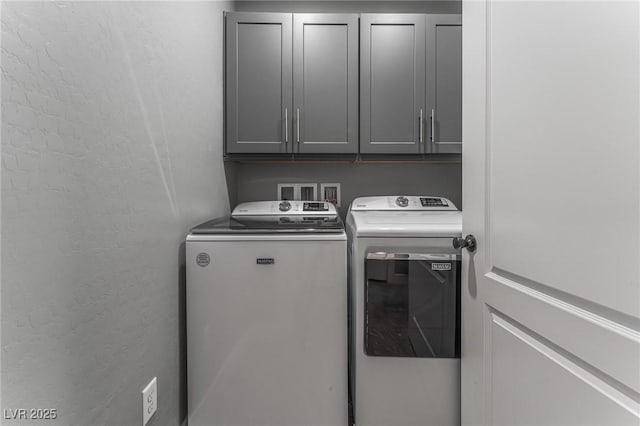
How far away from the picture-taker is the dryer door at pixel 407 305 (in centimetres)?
126

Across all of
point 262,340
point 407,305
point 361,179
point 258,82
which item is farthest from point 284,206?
point 407,305

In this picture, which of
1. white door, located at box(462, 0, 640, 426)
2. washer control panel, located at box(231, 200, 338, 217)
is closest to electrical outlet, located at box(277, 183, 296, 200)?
washer control panel, located at box(231, 200, 338, 217)

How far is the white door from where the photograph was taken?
54 centimetres

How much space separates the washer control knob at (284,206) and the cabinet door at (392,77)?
24.9 inches

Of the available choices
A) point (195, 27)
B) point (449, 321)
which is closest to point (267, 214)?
point (195, 27)

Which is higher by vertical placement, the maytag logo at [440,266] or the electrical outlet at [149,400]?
the maytag logo at [440,266]

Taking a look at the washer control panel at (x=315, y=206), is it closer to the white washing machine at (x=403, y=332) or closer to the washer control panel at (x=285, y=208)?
the washer control panel at (x=285, y=208)

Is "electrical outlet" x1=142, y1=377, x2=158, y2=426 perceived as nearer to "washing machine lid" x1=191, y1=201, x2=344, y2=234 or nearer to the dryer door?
"washing machine lid" x1=191, y1=201, x2=344, y2=234

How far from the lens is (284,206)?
201 cm

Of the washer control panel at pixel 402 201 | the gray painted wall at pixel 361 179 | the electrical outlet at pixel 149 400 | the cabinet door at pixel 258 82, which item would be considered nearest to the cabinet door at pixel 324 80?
the cabinet door at pixel 258 82

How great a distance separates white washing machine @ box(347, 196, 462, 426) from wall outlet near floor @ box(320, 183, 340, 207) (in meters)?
0.88

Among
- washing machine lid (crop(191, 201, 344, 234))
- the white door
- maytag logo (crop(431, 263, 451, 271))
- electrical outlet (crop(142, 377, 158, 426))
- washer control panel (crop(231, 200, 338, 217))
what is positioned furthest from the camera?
washer control panel (crop(231, 200, 338, 217))

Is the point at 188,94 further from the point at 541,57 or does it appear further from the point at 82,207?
the point at 541,57

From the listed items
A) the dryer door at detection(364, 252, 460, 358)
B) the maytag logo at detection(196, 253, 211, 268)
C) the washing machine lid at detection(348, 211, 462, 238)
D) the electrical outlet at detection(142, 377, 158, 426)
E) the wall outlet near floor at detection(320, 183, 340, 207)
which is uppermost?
the wall outlet near floor at detection(320, 183, 340, 207)
